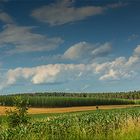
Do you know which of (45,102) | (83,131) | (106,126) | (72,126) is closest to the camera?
(83,131)

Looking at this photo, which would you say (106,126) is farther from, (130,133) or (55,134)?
(55,134)

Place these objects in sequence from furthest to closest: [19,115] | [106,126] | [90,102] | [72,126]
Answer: [90,102] < [19,115] < [106,126] < [72,126]

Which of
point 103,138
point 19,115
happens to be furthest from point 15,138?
point 19,115

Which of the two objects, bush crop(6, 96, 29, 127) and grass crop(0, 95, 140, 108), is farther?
grass crop(0, 95, 140, 108)

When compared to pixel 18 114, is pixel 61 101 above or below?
above

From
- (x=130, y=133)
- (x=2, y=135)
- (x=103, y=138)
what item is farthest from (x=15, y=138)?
(x=130, y=133)

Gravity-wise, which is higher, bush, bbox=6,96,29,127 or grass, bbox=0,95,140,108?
grass, bbox=0,95,140,108

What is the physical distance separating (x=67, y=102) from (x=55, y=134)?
424 feet

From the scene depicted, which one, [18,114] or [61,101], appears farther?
[61,101]

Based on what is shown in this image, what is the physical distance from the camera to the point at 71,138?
1683cm

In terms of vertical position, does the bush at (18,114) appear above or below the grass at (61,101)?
below

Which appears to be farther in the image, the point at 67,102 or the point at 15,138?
the point at 67,102

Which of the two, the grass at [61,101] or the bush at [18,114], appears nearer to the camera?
the bush at [18,114]

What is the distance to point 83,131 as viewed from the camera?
17703 millimetres
